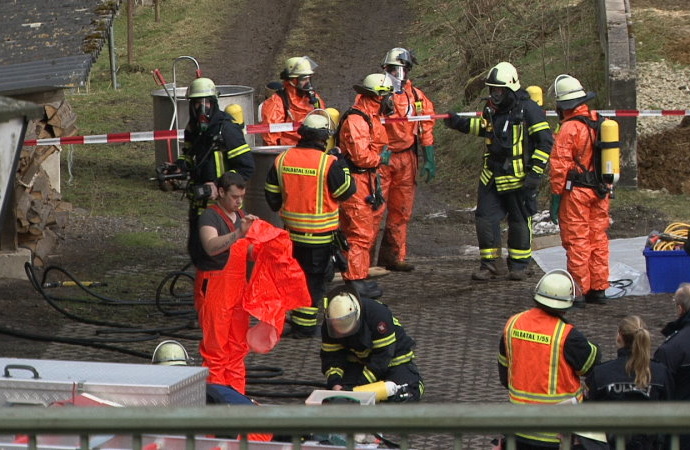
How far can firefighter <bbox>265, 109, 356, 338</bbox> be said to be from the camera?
404 inches

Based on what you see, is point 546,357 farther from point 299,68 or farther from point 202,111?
point 299,68

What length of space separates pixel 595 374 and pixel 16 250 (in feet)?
25.2

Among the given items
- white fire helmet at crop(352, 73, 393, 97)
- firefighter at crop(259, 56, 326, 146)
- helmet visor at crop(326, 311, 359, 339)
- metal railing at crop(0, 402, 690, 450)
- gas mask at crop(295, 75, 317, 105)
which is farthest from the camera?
firefighter at crop(259, 56, 326, 146)

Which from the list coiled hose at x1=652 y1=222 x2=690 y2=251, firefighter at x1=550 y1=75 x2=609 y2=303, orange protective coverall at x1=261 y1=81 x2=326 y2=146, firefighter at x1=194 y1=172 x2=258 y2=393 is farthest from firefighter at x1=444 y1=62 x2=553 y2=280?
firefighter at x1=194 y1=172 x2=258 y2=393

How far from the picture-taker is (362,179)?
1173cm

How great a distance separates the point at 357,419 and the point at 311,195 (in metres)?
6.63

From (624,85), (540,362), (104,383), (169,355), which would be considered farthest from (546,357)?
(624,85)

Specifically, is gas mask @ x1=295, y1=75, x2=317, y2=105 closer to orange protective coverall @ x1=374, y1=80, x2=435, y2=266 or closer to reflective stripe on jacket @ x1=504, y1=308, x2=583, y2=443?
orange protective coverall @ x1=374, y1=80, x2=435, y2=266

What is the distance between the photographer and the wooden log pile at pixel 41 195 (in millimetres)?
13153

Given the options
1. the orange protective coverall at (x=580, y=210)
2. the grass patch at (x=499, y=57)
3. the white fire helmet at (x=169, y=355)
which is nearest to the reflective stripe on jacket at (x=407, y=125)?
the orange protective coverall at (x=580, y=210)

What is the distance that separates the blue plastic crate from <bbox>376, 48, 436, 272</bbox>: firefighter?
2467mm

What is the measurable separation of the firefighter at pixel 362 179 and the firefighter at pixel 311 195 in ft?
3.22

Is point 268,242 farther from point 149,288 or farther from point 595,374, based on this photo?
point 149,288

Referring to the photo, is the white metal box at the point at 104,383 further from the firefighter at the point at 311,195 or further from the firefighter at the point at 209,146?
the firefighter at the point at 209,146
